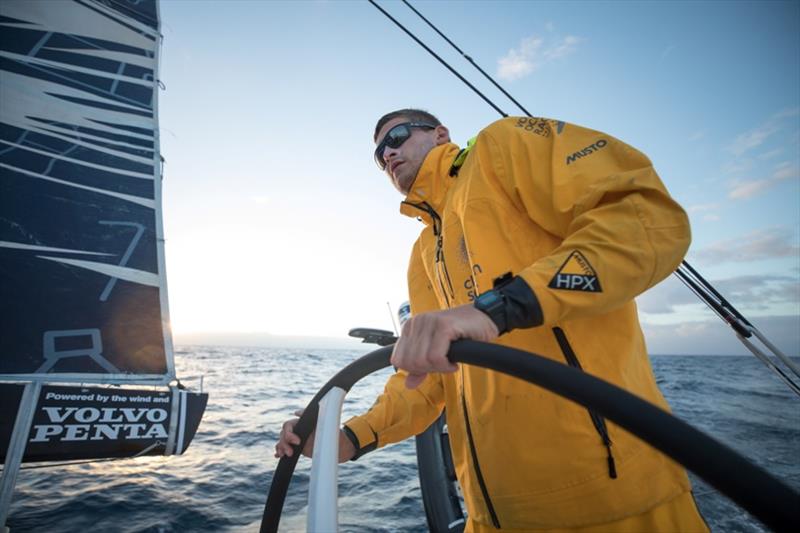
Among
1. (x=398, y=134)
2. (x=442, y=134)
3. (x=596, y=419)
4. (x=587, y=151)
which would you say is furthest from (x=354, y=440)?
(x=442, y=134)

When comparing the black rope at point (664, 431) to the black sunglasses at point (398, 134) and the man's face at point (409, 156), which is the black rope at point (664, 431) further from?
the black sunglasses at point (398, 134)

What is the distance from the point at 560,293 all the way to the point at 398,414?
108 cm

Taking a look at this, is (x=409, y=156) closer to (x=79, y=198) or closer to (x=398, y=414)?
(x=398, y=414)

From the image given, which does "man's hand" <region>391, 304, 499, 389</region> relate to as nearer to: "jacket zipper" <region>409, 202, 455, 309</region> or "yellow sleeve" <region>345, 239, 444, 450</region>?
"jacket zipper" <region>409, 202, 455, 309</region>

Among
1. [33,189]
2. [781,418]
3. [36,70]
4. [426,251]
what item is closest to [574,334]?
[426,251]

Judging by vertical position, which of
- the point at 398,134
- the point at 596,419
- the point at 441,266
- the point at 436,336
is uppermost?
the point at 398,134

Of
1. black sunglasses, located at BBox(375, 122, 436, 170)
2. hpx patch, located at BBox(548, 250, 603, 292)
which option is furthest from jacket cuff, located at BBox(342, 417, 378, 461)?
black sunglasses, located at BBox(375, 122, 436, 170)

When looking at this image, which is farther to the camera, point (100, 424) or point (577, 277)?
point (100, 424)

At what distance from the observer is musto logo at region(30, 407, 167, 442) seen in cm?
289

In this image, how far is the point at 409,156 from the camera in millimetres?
1894

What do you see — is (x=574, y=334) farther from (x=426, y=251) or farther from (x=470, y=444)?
(x=426, y=251)

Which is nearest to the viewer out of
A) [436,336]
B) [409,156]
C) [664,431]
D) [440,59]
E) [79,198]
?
[664,431]

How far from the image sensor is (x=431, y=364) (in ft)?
2.49

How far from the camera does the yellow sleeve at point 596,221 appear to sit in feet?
2.69
